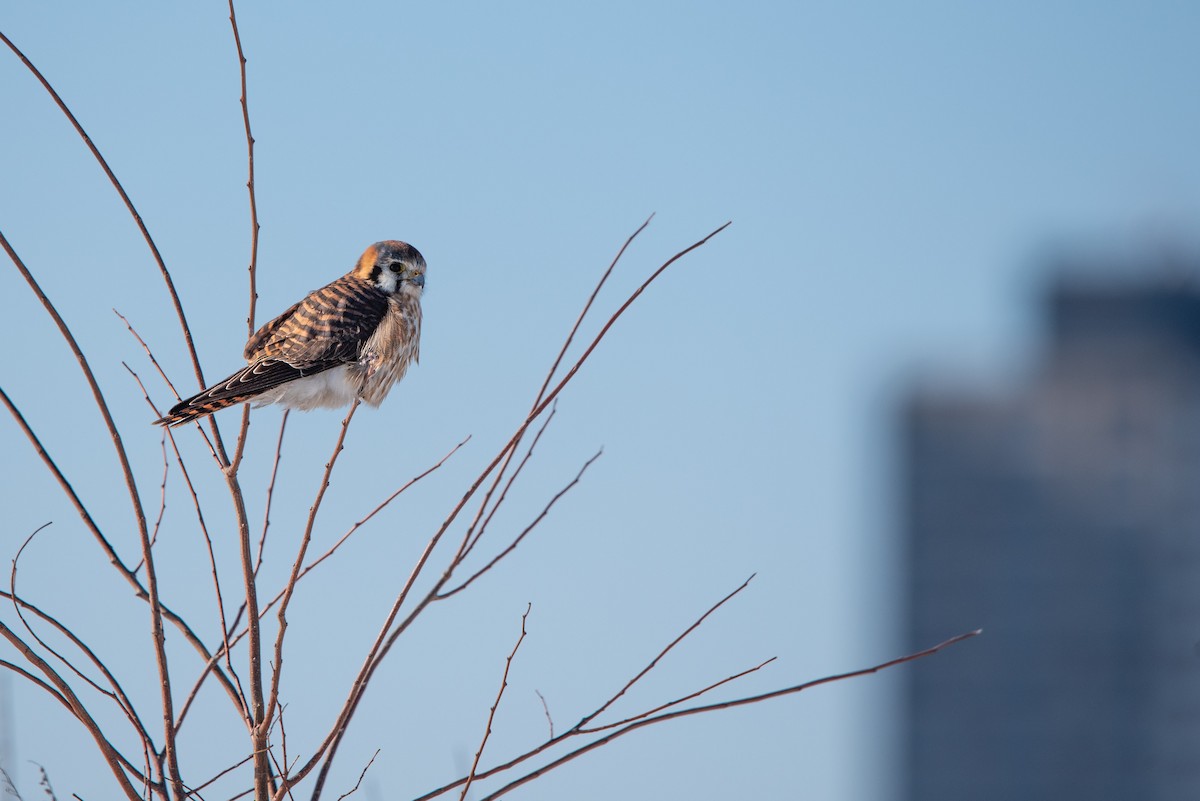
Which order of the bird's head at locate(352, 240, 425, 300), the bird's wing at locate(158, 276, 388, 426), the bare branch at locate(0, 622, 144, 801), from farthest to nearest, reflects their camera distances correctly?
the bird's head at locate(352, 240, 425, 300), the bird's wing at locate(158, 276, 388, 426), the bare branch at locate(0, 622, 144, 801)

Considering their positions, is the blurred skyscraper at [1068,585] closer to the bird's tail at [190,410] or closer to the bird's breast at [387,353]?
the bird's breast at [387,353]

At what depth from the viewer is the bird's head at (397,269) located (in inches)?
249

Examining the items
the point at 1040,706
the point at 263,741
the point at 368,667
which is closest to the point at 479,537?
the point at 368,667

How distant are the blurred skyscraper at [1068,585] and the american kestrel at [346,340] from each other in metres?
103

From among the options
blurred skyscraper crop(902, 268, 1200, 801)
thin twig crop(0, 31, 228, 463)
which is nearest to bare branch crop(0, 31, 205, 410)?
thin twig crop(0, 31, 228, 463)

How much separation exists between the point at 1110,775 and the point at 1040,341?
32.1m

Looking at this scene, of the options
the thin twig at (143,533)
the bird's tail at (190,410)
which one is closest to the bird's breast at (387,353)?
the bird's tail at (190,410)

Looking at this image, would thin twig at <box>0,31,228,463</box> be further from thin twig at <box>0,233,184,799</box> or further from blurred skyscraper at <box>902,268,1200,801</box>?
blurred skyscraper at <box>902,268,1200,801</box>

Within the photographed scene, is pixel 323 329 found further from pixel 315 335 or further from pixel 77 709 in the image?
pixel 77 709

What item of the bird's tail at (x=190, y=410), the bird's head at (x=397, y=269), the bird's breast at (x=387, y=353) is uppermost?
the bird's head at (x=397, y=269)

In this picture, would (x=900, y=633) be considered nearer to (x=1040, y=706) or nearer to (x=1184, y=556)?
(x=1040, y=706)

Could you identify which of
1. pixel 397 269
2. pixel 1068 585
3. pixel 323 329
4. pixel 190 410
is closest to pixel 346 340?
pixel 323 329

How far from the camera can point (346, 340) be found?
6016 mm

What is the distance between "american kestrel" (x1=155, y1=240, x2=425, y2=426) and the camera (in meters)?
5.83
